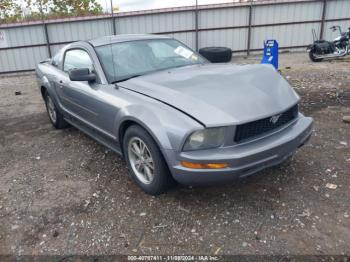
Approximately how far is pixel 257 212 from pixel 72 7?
86.8 feet

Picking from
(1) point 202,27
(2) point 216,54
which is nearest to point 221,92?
(2) point 216,54

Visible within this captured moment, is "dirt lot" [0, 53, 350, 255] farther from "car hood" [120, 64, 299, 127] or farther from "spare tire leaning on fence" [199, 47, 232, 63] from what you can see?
"spare tire leaning on fence" [199, 47, 232, 63]

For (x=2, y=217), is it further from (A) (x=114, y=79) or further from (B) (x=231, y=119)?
(B) (x=231, y=119)

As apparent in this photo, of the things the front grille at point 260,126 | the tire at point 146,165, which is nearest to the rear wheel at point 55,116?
the tire at point 146,165

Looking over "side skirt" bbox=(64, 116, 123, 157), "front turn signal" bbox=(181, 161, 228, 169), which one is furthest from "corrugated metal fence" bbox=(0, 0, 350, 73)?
"front turn signal" bbox=(181, 161, 228, 169)

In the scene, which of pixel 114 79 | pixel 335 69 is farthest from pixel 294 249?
pixel 335 69

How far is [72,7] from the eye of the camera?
83.4ft

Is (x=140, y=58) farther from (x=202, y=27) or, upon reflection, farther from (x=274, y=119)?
(x=202, y=27)

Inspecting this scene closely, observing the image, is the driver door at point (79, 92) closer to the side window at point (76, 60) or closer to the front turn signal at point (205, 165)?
the side window at point (76, 60)

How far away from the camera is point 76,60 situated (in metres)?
4.40

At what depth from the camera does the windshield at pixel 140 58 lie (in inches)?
145

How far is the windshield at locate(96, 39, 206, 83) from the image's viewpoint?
12.1ft

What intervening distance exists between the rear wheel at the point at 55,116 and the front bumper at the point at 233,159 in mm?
3178

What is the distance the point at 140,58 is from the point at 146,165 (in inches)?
55.5
